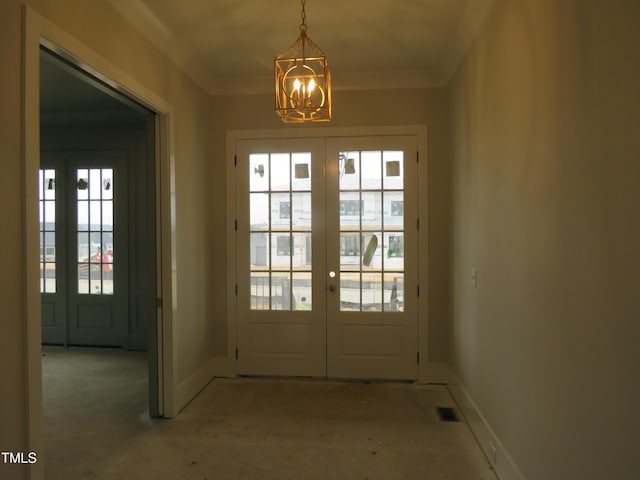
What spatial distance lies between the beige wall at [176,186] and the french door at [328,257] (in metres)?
0.43

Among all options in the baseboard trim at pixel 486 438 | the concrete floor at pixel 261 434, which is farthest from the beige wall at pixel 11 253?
the baseboard trim at pixel 486 438

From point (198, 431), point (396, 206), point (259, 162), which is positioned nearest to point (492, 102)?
point (396, 206)

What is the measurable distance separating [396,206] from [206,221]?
179 cm

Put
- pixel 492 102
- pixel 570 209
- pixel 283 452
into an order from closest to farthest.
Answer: pixel 570 209 → pixel 492 102 → pixel 283 452

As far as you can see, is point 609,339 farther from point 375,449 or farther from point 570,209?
point 375,449

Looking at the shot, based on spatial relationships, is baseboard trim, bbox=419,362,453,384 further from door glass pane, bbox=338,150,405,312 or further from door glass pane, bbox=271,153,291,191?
door glass pane, bbox=271,153,291,191

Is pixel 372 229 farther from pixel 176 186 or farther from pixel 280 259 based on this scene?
pixel 176 186

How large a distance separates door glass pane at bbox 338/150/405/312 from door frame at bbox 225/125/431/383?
0.17 metres

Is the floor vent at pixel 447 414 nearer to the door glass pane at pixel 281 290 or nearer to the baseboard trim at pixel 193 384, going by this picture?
the door glass pane at pixel 281 290

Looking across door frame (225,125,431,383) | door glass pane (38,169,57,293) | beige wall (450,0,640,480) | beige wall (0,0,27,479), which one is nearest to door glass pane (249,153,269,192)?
door frame (225,125,431,383)

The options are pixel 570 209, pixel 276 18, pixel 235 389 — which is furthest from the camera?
pixel 235 389

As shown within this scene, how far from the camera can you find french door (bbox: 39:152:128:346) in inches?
200

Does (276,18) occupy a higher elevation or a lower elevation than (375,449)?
higher

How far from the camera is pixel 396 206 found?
3.86 m
